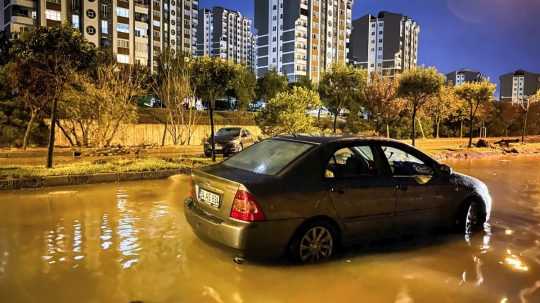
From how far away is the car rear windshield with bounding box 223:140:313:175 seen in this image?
16.6ft

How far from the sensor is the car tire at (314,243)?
4.81m

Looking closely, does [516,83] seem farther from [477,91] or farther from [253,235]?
[253,235]

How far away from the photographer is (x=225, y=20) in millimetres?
146500

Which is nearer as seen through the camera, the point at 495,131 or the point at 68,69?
the point at 68,69

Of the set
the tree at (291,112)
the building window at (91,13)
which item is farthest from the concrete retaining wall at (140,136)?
the building window at (91,13)

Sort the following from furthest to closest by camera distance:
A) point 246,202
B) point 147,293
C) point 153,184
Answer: point 153,184, point 246,202, point 147,293

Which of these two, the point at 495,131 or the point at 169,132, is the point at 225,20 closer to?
the point at 495,131

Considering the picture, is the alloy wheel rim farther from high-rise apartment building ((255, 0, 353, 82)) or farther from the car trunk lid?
high-rise apartment building ((255, 0, 353, 82))

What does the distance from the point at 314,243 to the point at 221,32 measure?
149 meters

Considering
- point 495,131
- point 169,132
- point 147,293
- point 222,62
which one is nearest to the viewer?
point 147,293

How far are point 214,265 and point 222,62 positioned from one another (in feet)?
34.0

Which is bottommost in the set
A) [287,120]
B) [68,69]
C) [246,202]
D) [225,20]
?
[246,202]

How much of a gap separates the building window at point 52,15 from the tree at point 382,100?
42996mm

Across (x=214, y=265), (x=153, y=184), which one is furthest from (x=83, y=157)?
(x=214, y=265)
